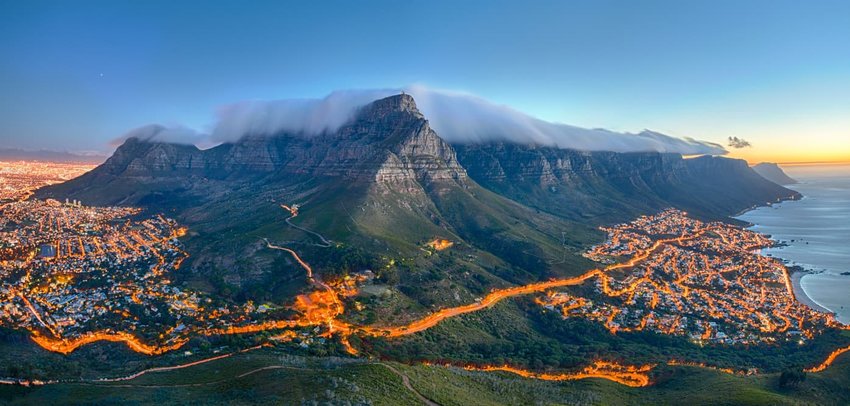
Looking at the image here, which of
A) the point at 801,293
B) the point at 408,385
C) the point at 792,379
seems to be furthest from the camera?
the point at 801,293

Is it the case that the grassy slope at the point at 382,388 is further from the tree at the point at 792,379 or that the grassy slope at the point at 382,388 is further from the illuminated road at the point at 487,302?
the illuminated road at the point at 487,302

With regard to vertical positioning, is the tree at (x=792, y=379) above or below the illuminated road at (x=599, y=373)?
above

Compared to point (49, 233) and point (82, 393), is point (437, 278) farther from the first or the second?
point (49, 233)

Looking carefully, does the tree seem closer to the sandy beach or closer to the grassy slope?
the grassy slope

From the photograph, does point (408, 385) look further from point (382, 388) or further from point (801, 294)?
point (801, 294)

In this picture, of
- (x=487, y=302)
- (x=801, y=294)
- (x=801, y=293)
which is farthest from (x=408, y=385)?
(x=801, y=293)

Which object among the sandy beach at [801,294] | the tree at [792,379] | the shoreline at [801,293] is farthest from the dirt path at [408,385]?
the sandy beach at [801,294]

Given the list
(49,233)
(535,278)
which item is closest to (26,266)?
(49,233)
